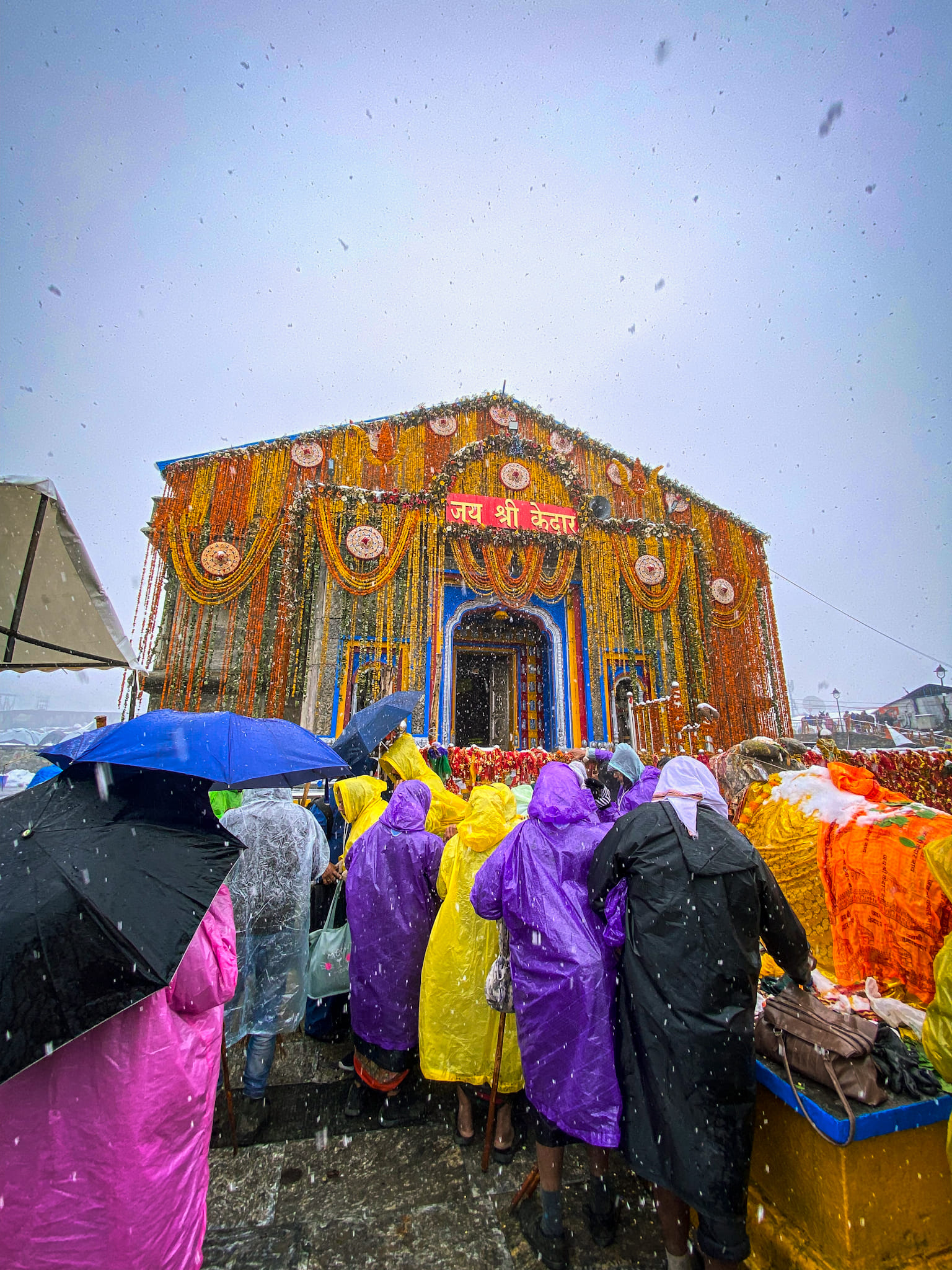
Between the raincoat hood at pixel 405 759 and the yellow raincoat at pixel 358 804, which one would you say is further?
the raincoat hood at pixel 405 759

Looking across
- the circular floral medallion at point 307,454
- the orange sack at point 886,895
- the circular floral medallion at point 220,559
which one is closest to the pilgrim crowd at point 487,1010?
the orange sack at point 886,895

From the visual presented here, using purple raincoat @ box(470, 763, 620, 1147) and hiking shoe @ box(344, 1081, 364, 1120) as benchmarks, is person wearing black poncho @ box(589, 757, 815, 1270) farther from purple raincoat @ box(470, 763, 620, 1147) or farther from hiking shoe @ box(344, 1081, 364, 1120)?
hiking shoe @ box(344, 1081, 364, 1120)

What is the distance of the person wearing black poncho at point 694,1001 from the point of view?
2.02 meters

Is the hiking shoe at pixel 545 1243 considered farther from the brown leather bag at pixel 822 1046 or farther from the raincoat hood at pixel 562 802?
the raincoat hood at pixel 562 802

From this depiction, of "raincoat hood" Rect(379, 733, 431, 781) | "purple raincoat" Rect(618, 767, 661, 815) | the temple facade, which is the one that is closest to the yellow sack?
"purple raincoat" Rect(618, 767, 661, 815)

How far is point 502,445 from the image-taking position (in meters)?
14.1

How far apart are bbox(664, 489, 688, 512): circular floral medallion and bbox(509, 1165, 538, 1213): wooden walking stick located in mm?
15118

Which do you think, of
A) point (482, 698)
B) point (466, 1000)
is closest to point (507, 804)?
point (466, 1000)

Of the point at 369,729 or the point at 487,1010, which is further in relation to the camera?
the point at 369,729

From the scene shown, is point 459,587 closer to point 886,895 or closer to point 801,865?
point 801,865

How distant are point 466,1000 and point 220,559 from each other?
35.2 ft

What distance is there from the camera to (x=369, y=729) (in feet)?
17.1

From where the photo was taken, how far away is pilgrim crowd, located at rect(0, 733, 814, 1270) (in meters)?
1.60

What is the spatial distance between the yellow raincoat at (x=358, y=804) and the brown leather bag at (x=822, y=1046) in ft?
8.37
